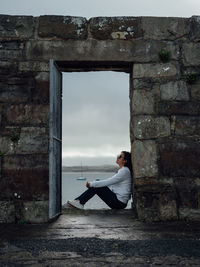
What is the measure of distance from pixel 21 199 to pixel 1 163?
0.56m

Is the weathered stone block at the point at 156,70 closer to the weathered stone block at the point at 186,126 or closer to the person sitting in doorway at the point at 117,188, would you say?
the weathered stone block at the point at 186,126

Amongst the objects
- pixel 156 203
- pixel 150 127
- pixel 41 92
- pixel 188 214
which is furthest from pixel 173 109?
pixel 41 92

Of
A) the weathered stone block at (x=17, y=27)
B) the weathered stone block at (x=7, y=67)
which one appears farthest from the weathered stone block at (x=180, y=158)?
the weathered stone block at (x=17, y=27)

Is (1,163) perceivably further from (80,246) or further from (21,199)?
(80,246)

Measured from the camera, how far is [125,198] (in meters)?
5.18

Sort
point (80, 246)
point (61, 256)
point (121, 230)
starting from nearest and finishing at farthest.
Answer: point (61, 256) < point (80, 246) < point (121, 230)

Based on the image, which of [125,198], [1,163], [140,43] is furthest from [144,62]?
[1,163]

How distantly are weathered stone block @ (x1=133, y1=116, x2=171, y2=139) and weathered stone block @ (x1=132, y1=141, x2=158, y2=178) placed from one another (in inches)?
5.0

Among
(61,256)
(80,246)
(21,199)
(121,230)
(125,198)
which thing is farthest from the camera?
(125,198)

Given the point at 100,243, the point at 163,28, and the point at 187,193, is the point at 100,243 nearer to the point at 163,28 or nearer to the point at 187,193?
the point at 187,193

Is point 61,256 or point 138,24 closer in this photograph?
point 61,256

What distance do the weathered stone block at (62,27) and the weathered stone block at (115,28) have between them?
0.15 m

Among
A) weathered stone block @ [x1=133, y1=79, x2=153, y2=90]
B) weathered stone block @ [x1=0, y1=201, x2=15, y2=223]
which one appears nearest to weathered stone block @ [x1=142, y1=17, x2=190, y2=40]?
weathered stone block @ [x1=133, y1=79, x2=153, y2=90]

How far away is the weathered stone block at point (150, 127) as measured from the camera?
467 cm
